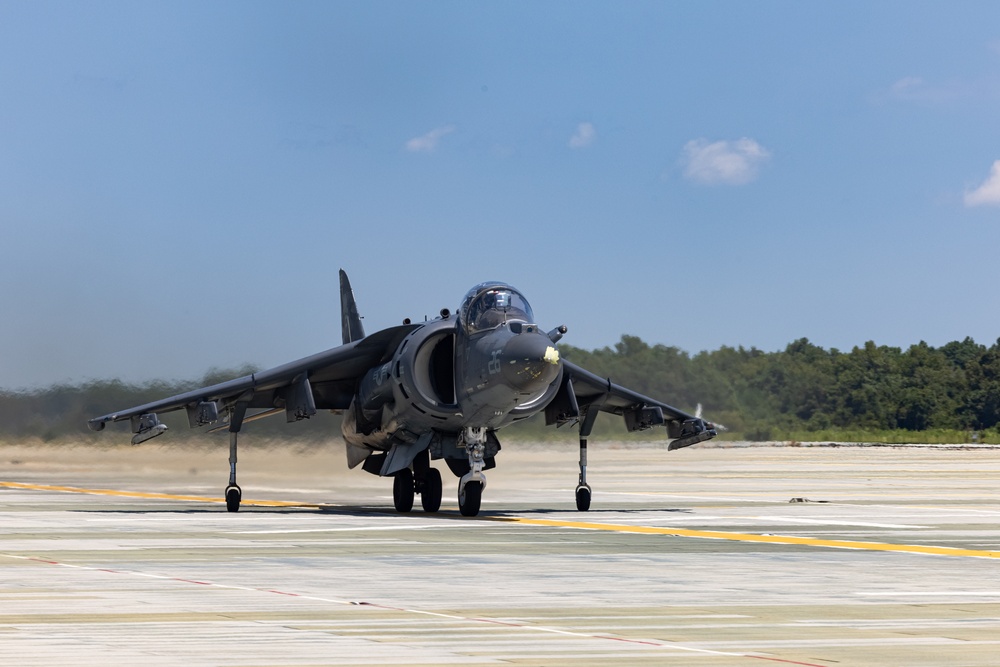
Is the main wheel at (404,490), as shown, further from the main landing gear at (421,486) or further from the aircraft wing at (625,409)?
the aircraft wing at (625,409)

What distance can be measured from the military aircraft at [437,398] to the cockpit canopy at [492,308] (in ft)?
0.07

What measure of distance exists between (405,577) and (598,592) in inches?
86.3

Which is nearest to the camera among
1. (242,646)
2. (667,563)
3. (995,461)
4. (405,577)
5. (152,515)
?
(242,646)

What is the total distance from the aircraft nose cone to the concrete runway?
217cm

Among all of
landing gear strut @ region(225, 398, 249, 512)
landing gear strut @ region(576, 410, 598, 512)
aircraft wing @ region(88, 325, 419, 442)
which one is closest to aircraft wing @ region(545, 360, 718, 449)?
landing gear strut @ region(576, 410, 598, 512)

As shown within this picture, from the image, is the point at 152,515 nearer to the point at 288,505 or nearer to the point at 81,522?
the point at 81,522

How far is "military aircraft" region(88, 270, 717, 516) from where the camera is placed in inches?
1001

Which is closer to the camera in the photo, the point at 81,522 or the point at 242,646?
the point at 242,646

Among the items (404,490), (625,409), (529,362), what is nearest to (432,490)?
(404,490)

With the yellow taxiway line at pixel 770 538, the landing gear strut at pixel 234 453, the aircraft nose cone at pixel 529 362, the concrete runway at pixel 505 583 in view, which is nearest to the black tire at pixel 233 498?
the landing gear strut at pixel 234 453

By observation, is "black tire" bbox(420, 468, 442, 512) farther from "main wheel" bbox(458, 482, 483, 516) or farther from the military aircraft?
"main wheel" bbox(458, 482, 483, 516)

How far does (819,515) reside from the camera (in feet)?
89.9

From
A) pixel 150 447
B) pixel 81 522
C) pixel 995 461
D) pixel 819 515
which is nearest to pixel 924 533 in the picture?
pixel 819 515

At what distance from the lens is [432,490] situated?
2936 centimetres
